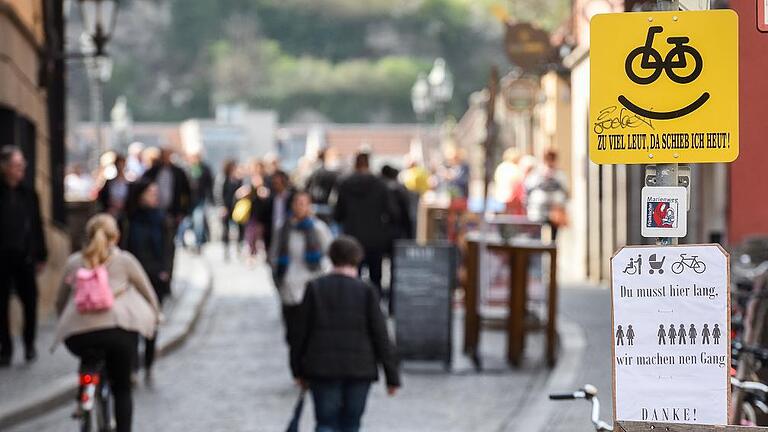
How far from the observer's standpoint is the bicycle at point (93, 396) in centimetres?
915

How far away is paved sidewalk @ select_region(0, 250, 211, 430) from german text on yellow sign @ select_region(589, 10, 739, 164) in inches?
261

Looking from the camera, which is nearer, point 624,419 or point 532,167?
point 624,419

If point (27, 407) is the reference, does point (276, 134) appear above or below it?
above

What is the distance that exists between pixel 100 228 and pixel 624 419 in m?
5.03

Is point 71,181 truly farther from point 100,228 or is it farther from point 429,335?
point 100,228

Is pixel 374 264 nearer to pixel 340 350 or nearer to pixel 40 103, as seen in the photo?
pixel 40 103

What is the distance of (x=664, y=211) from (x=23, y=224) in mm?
9129

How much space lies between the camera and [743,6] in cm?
570

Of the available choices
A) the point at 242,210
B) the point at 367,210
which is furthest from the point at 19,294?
the point at 242,210

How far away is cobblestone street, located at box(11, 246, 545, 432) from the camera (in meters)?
11.3

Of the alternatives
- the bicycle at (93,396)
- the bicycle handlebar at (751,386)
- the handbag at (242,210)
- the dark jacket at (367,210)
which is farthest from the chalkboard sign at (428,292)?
the handbag at (242,210)

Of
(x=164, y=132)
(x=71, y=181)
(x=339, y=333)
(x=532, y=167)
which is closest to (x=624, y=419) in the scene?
(x=339, y=333)

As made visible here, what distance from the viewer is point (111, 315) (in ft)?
30.8

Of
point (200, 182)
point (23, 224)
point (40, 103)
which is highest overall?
point (40, 103)
